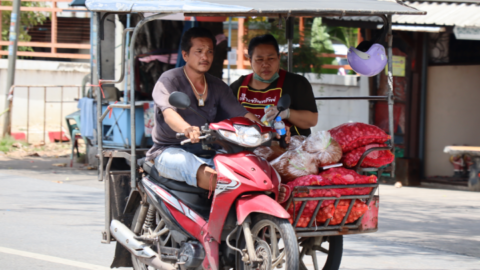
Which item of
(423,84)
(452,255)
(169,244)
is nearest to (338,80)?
(423,84)

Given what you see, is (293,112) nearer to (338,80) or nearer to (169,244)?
(169,244)

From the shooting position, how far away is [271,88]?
15.8ft

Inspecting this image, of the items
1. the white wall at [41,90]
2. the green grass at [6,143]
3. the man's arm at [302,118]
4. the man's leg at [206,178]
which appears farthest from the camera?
the white wall at [41,90]

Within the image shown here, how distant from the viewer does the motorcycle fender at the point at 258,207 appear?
3467 mm

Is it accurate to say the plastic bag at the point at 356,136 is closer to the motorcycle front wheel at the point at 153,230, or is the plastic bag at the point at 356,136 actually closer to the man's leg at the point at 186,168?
the man's leg at the point at 186,168

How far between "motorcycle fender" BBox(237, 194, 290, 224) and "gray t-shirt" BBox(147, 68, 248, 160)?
81 centimetres

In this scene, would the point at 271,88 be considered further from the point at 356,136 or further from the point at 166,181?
the point at 166,181

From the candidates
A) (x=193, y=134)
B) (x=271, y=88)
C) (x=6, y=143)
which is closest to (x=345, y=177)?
(x=193, y=134)

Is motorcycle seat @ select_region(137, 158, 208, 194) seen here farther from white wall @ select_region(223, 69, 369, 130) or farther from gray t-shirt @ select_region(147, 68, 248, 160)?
white wall @ select_region(223, 69, 369, 130)

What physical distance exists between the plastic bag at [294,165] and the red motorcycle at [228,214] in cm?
22

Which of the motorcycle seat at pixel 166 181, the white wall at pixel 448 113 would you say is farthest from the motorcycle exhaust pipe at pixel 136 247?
the white wall at pixel 448 113

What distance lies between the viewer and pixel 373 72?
4473 mm

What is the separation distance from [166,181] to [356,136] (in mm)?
1252

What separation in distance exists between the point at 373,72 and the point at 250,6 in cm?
125
